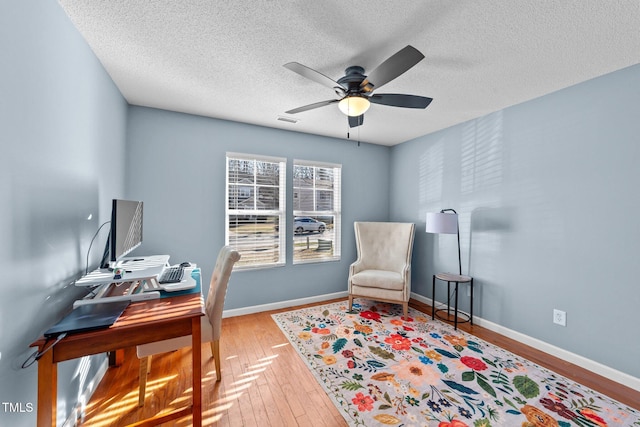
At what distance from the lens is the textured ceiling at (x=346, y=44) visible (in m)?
1.46

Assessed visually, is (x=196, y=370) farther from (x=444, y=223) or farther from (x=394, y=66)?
(x=444, y=223)

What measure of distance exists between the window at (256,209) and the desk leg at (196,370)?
1.84 meters

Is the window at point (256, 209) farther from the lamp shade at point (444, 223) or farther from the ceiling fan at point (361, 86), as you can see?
the lamp shade at point (444, 223)

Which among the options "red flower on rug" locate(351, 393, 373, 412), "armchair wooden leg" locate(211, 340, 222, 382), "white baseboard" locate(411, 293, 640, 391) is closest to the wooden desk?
"armchair wooden leg" locate(211, 340, 222, 382)

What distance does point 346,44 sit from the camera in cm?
175

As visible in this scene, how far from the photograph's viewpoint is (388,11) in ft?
4.82

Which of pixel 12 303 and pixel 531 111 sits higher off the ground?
pixel 531 111

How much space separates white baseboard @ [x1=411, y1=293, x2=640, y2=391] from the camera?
1.99 m

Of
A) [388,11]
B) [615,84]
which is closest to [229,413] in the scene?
[388,11]

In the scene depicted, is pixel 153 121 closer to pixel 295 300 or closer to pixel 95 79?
pixel 95 79

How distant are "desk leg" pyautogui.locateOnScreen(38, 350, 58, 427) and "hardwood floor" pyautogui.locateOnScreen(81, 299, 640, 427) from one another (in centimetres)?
67

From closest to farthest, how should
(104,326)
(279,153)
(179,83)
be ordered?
(104,326)
(179,83)
(279,153)

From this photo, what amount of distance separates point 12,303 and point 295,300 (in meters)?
2.84

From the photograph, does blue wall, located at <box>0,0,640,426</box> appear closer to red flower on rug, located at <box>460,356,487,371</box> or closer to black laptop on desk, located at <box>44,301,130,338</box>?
black laptop on desk, located at <box>44,301,130,338</box>
